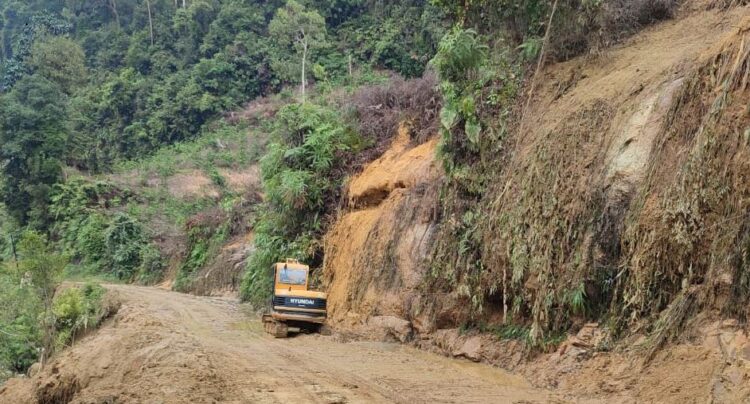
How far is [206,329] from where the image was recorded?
54.7 ft

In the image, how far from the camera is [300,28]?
183 ft

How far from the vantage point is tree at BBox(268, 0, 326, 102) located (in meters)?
54.2

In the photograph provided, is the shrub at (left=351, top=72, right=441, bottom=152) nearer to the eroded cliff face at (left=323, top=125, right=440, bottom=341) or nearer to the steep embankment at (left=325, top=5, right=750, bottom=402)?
the eroded cliff face at (left=323, top=125, right=440, bottom=341)

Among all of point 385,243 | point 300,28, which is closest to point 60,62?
point 300,28

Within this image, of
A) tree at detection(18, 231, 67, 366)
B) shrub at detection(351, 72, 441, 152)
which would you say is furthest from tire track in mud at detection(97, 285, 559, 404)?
tree at detection(18, 231, 67, 366)

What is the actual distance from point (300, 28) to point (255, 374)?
165 feet

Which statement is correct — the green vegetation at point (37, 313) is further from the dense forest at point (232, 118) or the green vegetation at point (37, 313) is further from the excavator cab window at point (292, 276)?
the excavator cab window at point (292, 276)

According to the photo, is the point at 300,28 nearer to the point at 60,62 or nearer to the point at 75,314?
the point at 60,62

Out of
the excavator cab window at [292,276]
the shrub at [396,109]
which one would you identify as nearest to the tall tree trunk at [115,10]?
the shrub at [396,109]

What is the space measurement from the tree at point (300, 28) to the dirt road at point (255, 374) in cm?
4253

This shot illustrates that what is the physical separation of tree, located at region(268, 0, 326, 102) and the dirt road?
42.5 meters

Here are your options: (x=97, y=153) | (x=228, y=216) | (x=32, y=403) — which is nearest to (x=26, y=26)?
(x=97, y=153)

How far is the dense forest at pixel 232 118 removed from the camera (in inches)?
584

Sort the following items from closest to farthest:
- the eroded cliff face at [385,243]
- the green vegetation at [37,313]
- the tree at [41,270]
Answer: the eroded cliff face at [385,243] → the green vegetation at [37,313] → the tree at [41,270]
